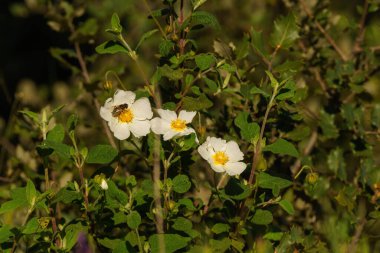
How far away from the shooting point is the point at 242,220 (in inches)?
66.6

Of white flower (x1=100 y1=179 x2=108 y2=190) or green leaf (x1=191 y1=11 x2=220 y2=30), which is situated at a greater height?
green leaf (x1=191 y1=11 x2=220 y2=30)

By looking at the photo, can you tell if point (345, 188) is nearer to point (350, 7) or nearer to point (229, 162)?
point (229, 162)

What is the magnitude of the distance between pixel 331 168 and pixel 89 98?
0.92m

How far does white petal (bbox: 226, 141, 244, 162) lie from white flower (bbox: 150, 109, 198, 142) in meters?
0.10

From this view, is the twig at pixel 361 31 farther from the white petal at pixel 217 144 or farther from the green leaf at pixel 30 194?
the green leaf at pixel 30 194

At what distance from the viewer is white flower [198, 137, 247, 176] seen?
1.57 metres

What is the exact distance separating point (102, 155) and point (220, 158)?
29 cm

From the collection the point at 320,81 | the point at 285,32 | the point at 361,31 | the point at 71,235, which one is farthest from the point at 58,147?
the point at 361,31

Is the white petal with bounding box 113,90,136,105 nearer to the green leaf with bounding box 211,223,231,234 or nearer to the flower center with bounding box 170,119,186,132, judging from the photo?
the flower center with bounding box 170,119,186,132

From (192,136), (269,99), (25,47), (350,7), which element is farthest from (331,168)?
(25,47)

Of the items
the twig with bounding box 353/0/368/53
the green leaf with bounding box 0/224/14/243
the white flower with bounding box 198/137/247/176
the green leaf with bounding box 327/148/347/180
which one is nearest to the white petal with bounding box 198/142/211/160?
the white flower with bounding box 198/137/247/176

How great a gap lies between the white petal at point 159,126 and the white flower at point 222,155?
9 cm

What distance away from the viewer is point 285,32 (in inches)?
77.0

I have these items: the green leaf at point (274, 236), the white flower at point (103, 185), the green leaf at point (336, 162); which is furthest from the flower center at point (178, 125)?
the green leaf at point (336, 162)
